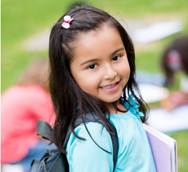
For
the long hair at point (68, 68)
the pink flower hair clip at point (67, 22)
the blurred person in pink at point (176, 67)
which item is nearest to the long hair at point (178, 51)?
the blurred person in pink at point (176, 67)

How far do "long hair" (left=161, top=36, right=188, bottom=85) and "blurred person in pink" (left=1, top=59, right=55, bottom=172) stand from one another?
6.89ft

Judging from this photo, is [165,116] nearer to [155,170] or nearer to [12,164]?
[12,164]

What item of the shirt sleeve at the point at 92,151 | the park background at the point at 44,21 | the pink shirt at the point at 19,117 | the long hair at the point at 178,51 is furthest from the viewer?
the park background at the point at 44,21

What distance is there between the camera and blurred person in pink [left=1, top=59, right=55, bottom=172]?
9.28 ft

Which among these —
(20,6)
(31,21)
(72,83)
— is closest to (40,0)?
(20,6)

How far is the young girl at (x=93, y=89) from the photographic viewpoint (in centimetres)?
133

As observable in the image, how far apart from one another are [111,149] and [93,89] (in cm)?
29

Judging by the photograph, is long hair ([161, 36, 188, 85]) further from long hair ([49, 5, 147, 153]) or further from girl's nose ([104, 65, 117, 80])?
girl's nose ([104, 65, 117, 80])

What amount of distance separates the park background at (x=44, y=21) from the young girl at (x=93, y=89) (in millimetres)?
3270

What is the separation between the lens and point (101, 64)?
4.48ft

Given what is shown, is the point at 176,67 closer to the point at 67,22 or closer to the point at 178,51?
the point at 178,51

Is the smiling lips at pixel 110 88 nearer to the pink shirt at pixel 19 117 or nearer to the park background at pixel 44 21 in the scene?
the pink shirt at pixel 19 117

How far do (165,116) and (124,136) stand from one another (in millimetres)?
2447

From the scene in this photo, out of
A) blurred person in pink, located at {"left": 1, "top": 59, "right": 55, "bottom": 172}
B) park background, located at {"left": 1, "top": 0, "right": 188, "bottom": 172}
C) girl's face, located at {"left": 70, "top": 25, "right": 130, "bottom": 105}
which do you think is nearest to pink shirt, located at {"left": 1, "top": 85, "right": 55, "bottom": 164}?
blurred person in pink, located at {"left": 1, "top": 59, "right": 55, "bottom": 172}
